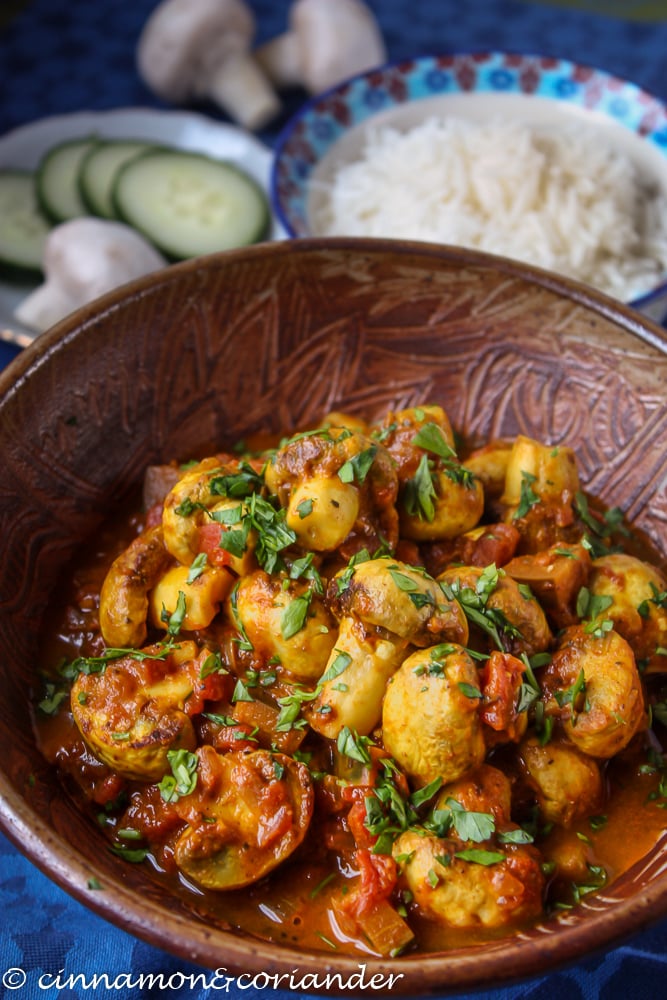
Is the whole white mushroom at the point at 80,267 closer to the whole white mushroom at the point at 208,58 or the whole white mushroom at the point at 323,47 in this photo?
the whole white mushroom at the point at 208,58

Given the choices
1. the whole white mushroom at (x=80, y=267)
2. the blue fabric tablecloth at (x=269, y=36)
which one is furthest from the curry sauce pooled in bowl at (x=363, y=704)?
the blue fabric tablecloth at (x=269, y=36)

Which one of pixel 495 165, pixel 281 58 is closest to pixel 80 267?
pixel 495 165

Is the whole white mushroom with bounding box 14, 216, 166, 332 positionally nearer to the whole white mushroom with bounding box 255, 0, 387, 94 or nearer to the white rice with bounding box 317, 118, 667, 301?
the white rice with bounding box 317, 118, 667, 301

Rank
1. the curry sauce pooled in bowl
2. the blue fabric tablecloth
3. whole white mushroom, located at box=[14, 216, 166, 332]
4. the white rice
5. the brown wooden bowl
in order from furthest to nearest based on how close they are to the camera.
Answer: the blue fabric tablecloth, the white rice, whole white mushroom, located at box=[14, 216, 166, 332], the brown wooden bowl, the curry sauce pooled in bowl

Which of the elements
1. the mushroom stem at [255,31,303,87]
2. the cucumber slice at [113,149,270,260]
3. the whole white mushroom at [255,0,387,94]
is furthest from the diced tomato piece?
the mushroom stem at [255,31,303,87]

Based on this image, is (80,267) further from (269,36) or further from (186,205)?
(269,36)
